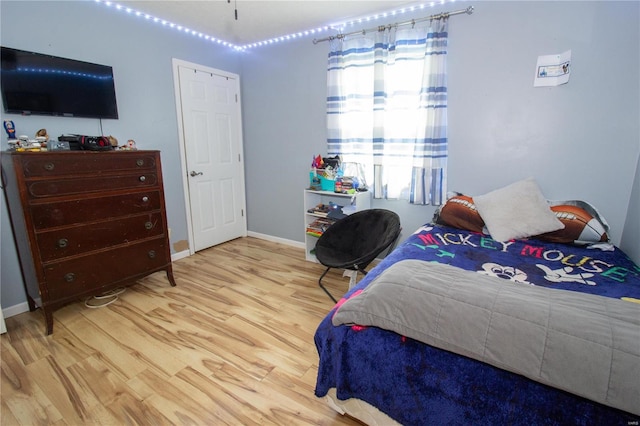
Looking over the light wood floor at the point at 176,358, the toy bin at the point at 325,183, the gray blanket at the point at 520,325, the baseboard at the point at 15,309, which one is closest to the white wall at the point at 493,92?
the baseboard at the point at 15,309

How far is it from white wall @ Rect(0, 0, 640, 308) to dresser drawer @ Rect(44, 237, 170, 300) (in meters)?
0.62

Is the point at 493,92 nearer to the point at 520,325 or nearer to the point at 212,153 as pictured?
the point at 520,325

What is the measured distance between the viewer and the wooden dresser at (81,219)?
6.54 feet

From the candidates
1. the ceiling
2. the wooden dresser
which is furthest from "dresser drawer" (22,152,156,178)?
the ceiling

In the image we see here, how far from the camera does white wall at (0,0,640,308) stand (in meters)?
2.15

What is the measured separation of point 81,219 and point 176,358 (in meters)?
1.27

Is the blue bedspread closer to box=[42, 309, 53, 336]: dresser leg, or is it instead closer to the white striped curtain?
the white striped curtain

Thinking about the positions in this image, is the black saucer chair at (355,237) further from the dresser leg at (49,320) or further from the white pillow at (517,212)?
the dresser leg at (49,320)

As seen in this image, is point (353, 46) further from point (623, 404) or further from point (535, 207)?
point (623, 404)

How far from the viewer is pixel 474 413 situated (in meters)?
1.01

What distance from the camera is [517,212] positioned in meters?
2.24

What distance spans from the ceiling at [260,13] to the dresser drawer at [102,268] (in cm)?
218

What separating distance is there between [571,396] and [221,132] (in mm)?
3903

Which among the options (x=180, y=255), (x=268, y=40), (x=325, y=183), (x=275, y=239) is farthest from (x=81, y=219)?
(x=268, y=40)
